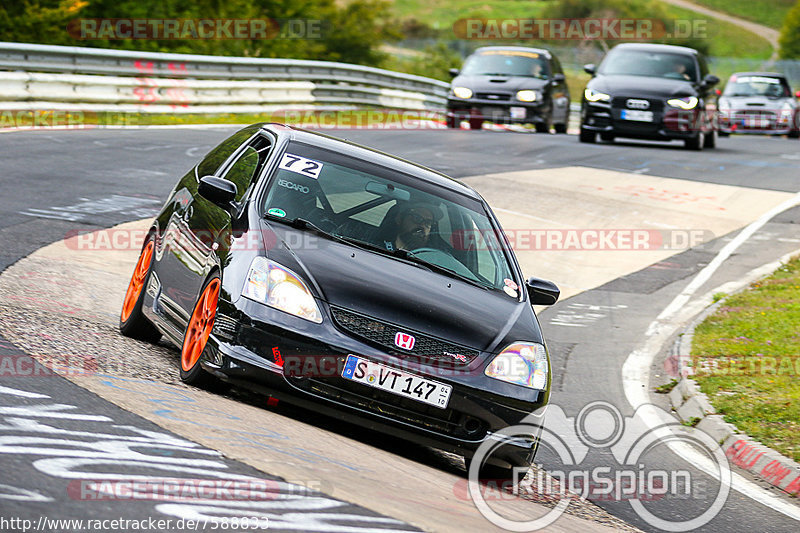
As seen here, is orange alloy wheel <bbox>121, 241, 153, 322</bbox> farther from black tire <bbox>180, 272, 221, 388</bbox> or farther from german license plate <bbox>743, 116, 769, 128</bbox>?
german license plate <bbox>743, 116, 769, 128</bbox>

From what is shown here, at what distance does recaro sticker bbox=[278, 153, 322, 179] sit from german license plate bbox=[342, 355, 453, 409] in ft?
5.23

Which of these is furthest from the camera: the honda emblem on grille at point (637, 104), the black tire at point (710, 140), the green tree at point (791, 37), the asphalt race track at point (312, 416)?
the green tree at point (791, 37)

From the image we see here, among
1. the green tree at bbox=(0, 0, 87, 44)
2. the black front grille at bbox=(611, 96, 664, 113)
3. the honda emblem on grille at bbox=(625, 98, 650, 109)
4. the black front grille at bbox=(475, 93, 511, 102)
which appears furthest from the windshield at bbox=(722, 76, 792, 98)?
the green tree at bbox=(0, 0, 87, 44)

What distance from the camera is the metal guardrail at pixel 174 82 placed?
1953 centimetres

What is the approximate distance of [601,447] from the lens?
7.67m

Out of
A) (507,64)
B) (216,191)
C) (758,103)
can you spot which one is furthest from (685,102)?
(216,191)

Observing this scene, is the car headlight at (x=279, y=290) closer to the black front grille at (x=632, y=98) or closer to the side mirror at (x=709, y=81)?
the black front grille at (x=632, y=98)

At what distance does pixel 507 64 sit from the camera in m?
27.2

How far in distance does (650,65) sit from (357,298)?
2012cm

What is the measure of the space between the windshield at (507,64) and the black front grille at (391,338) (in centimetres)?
2160

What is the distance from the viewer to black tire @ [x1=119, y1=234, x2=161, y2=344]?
7480mm

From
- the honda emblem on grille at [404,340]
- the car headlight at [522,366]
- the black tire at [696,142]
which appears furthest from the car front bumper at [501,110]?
the honda emblem on grille at [404,340]

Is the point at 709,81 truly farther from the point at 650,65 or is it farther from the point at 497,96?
the point at 497,96

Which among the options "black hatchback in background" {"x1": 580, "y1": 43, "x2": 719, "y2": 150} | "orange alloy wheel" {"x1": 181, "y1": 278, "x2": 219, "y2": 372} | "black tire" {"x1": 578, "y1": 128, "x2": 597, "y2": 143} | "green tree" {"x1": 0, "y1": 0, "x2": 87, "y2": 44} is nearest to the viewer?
"orange alloy wheel" {"x1": 181, "y1": 278, "x2": 219, "y2": 372}
